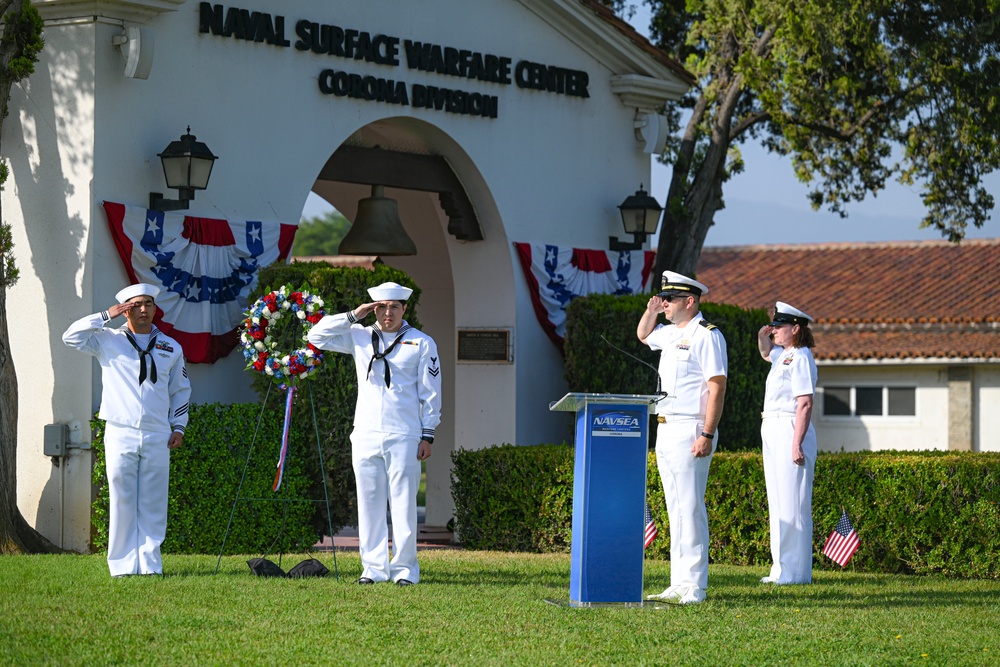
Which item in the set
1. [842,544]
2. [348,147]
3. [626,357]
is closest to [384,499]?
[842,544]

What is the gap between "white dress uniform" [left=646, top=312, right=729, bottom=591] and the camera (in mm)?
10047

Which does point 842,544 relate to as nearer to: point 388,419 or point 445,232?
point 388,419

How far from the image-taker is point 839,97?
1909 cm

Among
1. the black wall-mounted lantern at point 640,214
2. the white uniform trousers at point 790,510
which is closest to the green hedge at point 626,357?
the black wall-mounted lantern at point 640,214

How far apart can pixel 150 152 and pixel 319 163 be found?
2.07 metres

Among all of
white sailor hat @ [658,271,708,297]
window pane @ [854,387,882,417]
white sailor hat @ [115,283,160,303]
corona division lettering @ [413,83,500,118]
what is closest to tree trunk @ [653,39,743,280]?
corona division lettering @ [413,83,500,118]

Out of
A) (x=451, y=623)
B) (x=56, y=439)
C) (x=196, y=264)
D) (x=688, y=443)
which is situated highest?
(x=196, y=264)

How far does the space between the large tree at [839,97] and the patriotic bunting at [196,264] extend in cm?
680

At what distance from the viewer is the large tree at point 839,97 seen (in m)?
18.0

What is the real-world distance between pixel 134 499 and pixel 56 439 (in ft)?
7.26

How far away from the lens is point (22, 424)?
13.3 metres

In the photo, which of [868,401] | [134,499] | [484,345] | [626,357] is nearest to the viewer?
[134,499]

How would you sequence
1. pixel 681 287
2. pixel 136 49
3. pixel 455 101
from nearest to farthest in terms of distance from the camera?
pixel 681 287 → pixel 136 49 → pixel 455 101

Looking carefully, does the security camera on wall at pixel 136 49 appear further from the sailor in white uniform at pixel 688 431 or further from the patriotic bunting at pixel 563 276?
the sailor in white uniform at pixel 688 431
